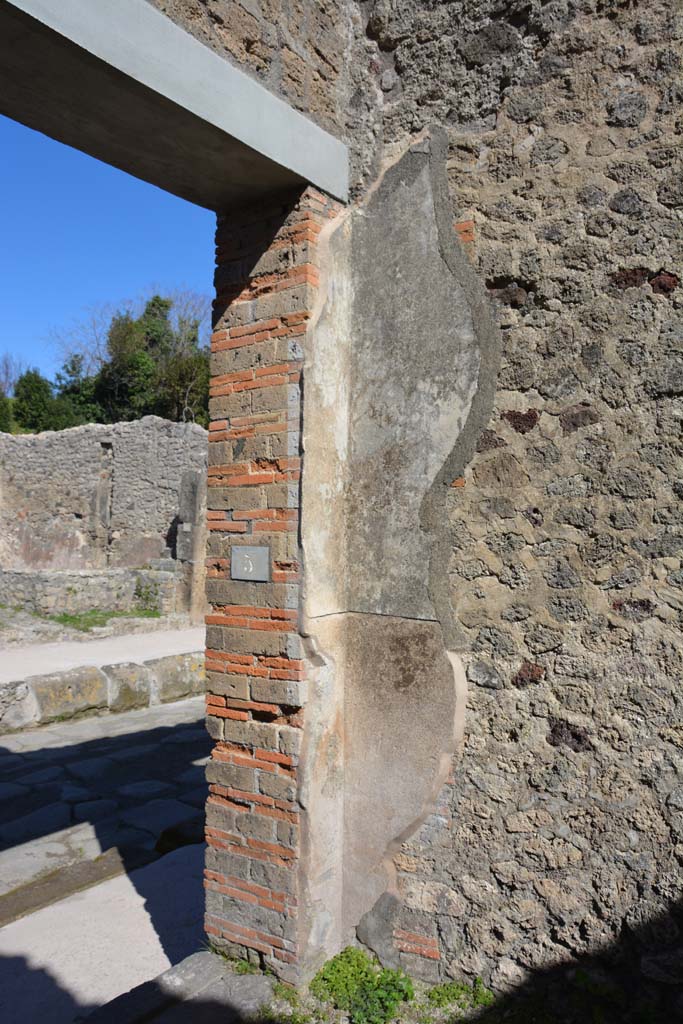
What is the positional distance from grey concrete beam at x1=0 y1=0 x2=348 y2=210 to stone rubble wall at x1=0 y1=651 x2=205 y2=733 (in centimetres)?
594

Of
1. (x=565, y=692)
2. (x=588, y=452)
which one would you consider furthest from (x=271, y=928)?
(x=588, y=452)

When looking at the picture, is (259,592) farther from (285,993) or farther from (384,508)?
(285,993)

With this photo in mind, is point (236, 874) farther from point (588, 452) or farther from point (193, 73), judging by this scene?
point (193, 73)

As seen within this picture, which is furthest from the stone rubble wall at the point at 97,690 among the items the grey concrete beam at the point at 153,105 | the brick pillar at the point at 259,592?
the grey concrete beam at the point at 153,105

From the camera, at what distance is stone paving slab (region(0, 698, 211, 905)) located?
486cm

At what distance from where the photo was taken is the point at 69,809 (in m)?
5.53

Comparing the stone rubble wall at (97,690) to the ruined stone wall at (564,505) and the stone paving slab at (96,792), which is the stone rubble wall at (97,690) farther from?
the ruined stone wall at (564,505)

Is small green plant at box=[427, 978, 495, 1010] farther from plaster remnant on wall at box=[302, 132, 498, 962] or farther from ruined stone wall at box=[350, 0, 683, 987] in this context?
plaster remnant on wall at box=[302, 132, 498, 962]

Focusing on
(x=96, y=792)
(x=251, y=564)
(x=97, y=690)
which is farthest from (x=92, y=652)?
(x=251, y=564)

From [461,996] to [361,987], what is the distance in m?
0.40

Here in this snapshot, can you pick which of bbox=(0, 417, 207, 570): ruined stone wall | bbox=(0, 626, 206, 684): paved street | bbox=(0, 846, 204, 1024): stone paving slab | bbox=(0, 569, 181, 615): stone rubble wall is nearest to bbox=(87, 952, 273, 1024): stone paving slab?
bbox=(0, 846, 204, 1024): stone paving slab

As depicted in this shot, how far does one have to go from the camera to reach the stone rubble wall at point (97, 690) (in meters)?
7.47

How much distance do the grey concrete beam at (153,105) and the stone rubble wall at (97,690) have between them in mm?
5945

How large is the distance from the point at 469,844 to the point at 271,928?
88 centimetres
